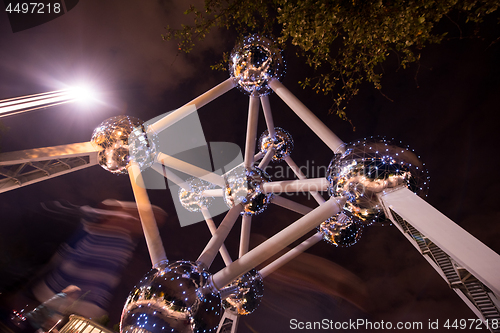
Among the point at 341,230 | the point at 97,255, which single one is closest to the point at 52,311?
the point at 97,255

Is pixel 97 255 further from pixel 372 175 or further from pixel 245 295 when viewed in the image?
pixel 372 175

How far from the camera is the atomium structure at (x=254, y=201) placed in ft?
4.07

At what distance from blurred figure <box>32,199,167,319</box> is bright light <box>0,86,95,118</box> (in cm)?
265

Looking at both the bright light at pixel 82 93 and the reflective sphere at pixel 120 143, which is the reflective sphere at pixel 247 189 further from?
the bright light at pixel 82 93

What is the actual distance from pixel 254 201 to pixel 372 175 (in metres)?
1.50

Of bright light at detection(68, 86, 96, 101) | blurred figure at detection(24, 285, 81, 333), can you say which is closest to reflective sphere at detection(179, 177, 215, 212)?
bright light at detection(68, 86, 96, 101)

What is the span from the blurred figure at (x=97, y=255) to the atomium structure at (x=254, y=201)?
2600 mm

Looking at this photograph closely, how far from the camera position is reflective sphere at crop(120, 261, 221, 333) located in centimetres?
135

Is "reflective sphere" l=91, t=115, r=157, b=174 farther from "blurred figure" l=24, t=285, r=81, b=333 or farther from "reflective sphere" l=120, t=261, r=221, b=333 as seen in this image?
"blurred figure" l=24, t=285, r=81, b=333

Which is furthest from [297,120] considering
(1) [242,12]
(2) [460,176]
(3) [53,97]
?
(3) [53,97]

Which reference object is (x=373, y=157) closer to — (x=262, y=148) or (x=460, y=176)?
(x=262, y=148)

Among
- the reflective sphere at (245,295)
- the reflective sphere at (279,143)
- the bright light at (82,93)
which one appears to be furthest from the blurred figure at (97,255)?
the reflective sphere at (279,143)

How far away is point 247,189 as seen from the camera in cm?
254

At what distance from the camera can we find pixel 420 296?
480cm
